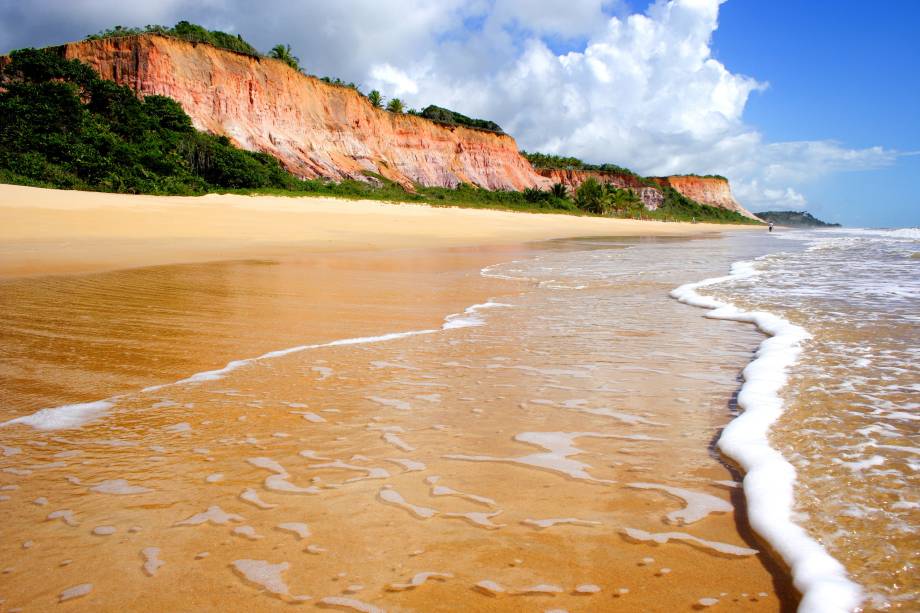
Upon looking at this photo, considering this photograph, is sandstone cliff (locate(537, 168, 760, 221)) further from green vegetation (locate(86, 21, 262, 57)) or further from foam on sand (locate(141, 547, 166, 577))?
foam on sand (locate(141, 547, 166, 577))

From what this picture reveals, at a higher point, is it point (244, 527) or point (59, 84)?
point (59, 84)

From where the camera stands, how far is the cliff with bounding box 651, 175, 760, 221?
346 ft

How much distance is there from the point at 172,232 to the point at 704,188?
110 metres

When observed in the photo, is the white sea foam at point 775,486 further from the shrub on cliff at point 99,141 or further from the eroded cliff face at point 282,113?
the eroded cliff face at point 282,113

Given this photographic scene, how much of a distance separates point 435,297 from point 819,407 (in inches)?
166

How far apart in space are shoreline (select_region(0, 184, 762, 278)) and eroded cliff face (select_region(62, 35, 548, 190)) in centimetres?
1698

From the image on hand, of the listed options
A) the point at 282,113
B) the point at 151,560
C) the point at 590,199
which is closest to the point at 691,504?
the point at 151,560

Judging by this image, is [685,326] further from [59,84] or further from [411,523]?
[59,84]

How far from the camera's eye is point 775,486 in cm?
197

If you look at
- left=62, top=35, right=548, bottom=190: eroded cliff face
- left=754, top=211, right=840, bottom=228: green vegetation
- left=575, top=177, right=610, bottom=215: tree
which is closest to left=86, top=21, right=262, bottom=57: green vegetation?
left=62, top=35, right=548, bottom=190: eroded cliff face

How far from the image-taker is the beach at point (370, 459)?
1.50 metres

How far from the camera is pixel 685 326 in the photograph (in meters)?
4.93

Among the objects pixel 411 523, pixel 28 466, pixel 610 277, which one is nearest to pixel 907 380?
pixel 411 523

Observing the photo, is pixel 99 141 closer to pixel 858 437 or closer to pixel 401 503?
pixel 401 503
